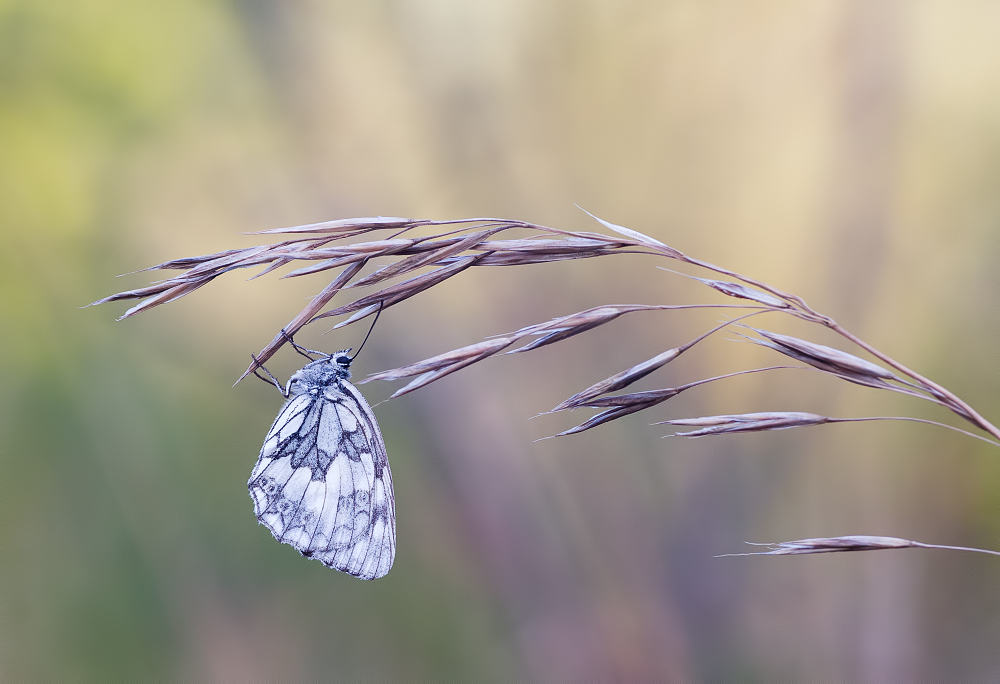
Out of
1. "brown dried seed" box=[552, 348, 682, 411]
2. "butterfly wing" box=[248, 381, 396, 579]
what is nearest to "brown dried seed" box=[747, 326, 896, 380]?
"brown dried seed" box=[552, 348, 682, 411]

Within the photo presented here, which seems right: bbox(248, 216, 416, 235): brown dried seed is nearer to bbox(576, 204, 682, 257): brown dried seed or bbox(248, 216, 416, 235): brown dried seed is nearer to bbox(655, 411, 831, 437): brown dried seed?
bbox(576, 204, 682, 257): brown dried seed

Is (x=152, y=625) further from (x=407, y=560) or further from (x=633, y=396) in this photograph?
(x=633, y=396)

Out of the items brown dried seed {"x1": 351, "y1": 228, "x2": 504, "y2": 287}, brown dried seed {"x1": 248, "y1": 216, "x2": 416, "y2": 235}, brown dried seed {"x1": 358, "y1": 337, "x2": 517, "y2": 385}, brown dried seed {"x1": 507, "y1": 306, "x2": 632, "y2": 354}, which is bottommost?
brown dried seed {"x1": 358, "y1": 337, "x2": 517, "y2": 385}

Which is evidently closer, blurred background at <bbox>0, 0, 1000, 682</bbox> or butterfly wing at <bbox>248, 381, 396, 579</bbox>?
butterfly wing at <bbox>248, 381, 396, 579</bbox>

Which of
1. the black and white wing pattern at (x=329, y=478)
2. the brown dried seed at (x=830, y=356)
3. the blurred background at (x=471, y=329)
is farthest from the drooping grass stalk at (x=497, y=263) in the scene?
the blurred background at (x=471, y=329)

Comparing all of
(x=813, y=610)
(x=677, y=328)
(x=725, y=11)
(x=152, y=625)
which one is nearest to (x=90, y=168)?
(x=152, y=625)

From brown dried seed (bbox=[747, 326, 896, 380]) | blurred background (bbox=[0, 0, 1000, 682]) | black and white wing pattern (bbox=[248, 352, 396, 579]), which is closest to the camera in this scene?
brown dried seed (bbox=[747, 326, 896, 380])

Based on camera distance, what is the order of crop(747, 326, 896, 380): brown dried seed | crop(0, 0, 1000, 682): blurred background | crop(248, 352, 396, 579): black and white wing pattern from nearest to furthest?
crop(747, 326, 896, 380): brown dried seed < crop(248, 352, 396, 579): black and white wing pattern < crop(0, 0, 1000, 682): blurred background
